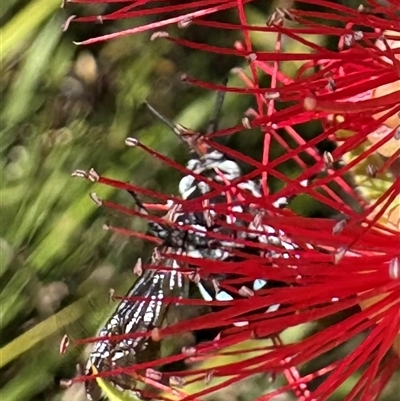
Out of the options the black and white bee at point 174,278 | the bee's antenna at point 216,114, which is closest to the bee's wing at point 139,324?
the black and white bee at point 174,278

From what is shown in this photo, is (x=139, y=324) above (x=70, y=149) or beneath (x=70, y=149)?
beneath

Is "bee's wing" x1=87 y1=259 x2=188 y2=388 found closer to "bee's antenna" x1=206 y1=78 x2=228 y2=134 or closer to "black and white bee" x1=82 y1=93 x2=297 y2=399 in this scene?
"black and white bee" x1=82 y1=93 x2=297 y2=399

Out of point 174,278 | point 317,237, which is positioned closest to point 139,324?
point 174,278

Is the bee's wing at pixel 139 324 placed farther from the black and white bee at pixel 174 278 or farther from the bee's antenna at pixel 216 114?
the bee's antenna at pixel 216 114

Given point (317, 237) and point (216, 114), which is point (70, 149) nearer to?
point (216, 114)

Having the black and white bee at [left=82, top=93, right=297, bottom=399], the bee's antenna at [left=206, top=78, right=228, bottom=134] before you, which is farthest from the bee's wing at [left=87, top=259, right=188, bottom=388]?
the bee's antenna at [left=206, top=78, right=228, bottom=134]

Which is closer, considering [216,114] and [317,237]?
[317,237]

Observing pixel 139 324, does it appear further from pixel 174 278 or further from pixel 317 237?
pixel 317 237

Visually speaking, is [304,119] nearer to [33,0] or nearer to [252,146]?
[252,146]
